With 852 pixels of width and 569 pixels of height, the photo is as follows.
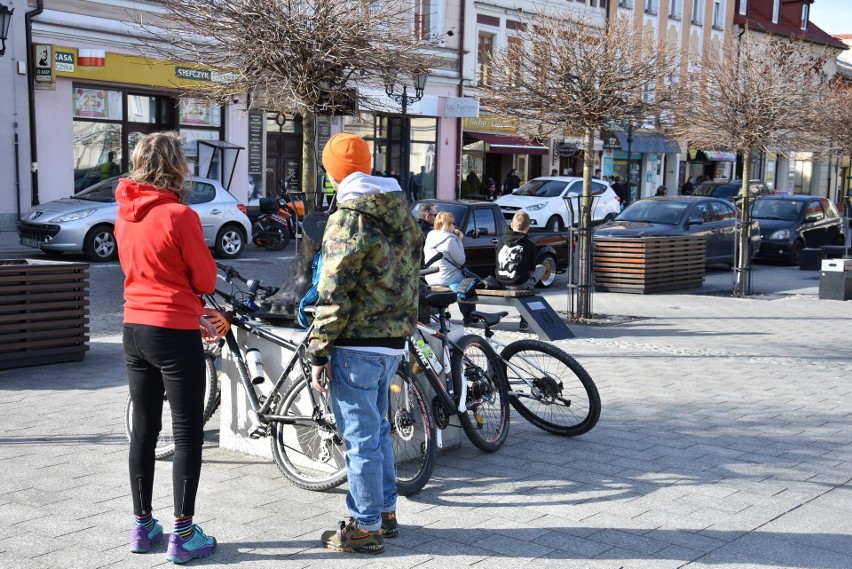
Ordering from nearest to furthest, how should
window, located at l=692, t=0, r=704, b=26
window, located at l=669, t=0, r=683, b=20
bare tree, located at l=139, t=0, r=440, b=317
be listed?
1. bare tree, located at l=139, t=0, r=440, b=317
2. window, located at l=669, t=0, r=683, b=20
3. window, located at l=692, t=0, r=704, b=26

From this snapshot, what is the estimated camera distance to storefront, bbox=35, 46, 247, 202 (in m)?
22.2

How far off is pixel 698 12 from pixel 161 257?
4787cm

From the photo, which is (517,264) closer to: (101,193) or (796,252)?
(101,193)

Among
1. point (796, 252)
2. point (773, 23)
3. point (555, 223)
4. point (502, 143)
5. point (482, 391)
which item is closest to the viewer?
point (482, 391)

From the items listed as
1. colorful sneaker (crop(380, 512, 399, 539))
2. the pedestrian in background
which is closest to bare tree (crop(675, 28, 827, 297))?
colorful sneaker (crop(380, 512, 399, 539))

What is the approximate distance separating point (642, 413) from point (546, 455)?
59.6 inches

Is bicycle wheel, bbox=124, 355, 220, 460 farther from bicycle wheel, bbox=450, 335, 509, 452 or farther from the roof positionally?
the roof

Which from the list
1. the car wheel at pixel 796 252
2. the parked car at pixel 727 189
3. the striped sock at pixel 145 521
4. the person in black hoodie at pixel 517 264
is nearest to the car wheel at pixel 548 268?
the person in black hoodie at pixel 517 264

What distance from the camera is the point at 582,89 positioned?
13258 millimetres

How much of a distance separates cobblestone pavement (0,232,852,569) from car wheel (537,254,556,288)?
293 inches

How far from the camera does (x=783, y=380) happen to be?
9.11 m

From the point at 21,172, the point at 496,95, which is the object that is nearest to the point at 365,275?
the point at 496,95

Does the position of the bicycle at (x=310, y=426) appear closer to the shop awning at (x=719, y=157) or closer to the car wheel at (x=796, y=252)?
the car wheel at (x=796, y=252)

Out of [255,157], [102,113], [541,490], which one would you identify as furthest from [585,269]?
[255,157]
